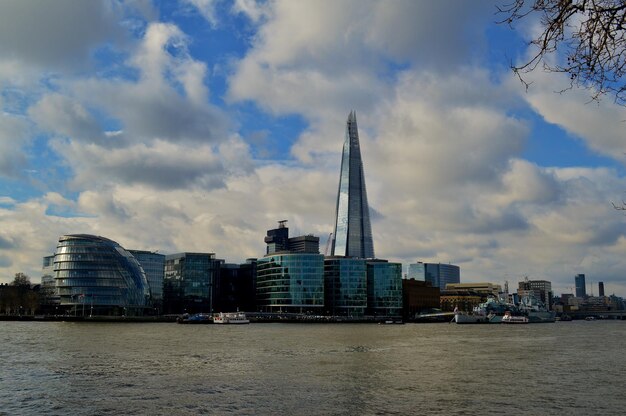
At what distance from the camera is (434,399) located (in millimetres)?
36906

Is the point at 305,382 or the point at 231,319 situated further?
the point at 231,319

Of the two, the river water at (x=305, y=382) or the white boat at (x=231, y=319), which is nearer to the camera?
the river water at (x=305, y=382)

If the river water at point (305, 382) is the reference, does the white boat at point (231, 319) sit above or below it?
below

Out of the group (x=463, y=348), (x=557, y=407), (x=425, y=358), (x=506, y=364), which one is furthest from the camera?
(x=463, y=348)

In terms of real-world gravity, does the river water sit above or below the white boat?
above

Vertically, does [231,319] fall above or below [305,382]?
below

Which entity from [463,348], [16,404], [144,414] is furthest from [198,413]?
[463,348]

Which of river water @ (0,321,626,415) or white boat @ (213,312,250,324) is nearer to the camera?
river water @ (0,321,626,415)

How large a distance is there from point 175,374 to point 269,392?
11.9 metres

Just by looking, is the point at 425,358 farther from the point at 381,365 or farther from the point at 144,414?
the point at 144,414

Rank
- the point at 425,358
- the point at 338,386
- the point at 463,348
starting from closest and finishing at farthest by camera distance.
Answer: the point at 338,386 → the point at 425,358 → the point at 463,348

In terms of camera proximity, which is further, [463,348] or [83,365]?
[463,348]

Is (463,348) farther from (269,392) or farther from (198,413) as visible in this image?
(198,413)

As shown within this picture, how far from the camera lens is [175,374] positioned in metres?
47.8
